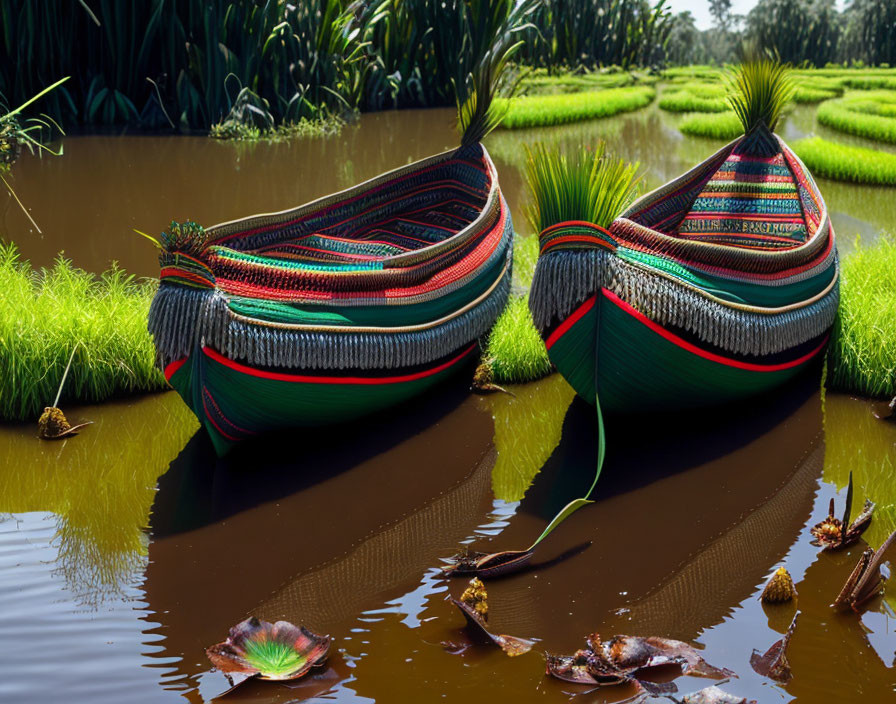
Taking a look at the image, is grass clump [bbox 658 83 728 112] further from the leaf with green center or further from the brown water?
the leaf with green center

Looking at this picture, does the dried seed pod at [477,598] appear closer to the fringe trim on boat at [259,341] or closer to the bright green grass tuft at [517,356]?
the fringe trim on boat at [259,341]

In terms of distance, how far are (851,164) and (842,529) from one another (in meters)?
7.50

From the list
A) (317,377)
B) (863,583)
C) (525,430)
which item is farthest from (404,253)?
(863,583)

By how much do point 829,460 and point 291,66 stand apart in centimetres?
969

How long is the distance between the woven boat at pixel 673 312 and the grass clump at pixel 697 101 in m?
11.3

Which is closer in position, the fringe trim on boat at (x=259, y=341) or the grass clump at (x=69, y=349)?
the fringe trim on boat at (x=259, y=341)

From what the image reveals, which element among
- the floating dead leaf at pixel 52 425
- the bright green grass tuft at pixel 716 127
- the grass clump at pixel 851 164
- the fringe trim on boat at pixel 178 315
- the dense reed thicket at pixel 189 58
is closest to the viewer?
the fringe trim on boat at pixel 178 315

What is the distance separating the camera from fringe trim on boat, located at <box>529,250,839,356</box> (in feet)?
12.8

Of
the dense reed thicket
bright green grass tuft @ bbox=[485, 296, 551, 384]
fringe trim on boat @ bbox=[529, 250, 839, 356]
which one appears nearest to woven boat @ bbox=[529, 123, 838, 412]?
fringe trim on boat @ bbox=[529, 250, 839, 356]

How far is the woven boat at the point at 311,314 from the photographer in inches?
147

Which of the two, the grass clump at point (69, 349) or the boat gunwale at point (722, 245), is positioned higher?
the boat gunwale at point (722, 245)

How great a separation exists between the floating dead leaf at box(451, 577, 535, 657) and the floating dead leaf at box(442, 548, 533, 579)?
0.64ft

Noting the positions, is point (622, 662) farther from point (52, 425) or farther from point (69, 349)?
point (69, 349)

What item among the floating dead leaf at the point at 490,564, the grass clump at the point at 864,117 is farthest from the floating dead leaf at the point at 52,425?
the grass clump at the point at 864,117
